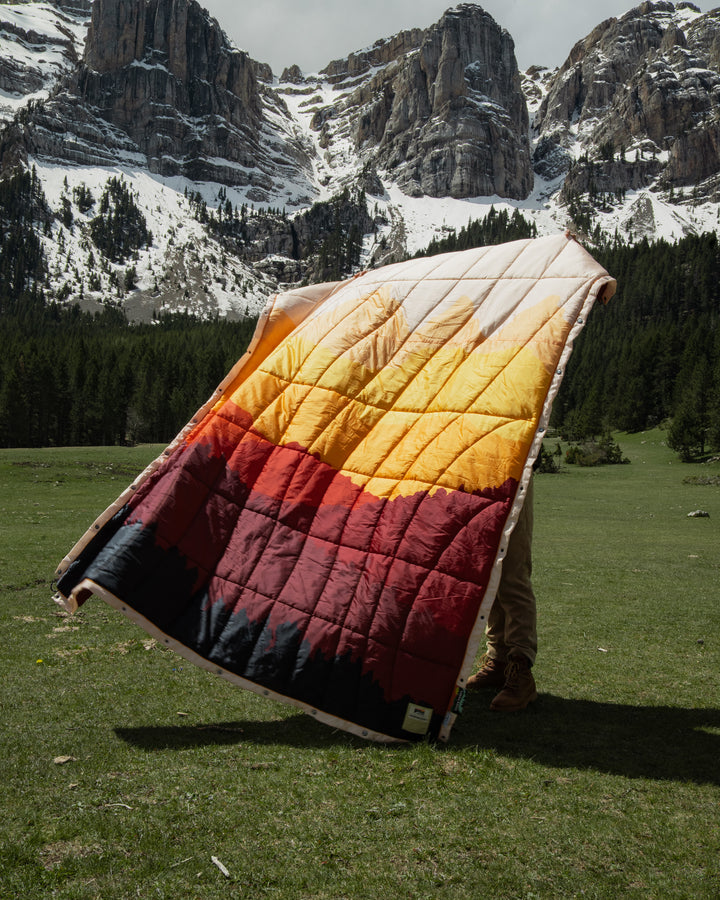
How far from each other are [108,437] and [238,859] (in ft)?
267

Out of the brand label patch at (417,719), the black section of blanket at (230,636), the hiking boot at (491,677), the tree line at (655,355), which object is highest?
the tree line at (655,355)

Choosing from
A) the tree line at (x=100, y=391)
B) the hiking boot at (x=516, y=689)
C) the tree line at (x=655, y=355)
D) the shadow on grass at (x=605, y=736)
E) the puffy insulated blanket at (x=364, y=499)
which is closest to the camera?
the shadow on grass at (x=605, y=736)

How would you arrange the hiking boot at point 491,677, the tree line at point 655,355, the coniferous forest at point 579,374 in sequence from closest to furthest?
the hiking boot at point 491,677 → the tree line at point 655,355 → the coniferous forest at point 579,374

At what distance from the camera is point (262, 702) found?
18.5 feet

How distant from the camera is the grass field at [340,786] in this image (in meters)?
3.15

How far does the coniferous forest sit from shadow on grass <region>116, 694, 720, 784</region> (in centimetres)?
4426

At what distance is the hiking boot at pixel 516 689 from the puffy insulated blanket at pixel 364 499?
1017mm

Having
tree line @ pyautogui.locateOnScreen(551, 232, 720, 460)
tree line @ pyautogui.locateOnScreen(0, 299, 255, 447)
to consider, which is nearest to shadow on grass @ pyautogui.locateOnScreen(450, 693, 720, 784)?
tree line @ pyautogui.locateOnScreen(551, 232, 720, 460)

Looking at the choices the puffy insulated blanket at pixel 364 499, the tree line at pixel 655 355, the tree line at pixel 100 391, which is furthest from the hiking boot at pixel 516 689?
the tree line at pixel 100 391

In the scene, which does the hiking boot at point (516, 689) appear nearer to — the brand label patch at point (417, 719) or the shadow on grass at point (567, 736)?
the shadow on grass at point (567, 736)

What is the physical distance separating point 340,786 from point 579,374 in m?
105

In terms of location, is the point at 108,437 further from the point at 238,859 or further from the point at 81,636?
the point at 238,859

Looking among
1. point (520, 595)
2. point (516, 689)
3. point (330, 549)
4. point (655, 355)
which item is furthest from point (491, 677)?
point (655, 355)

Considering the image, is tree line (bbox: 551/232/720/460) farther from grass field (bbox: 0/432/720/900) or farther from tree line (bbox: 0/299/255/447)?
tree line (bbox: 0/299/255/447)
